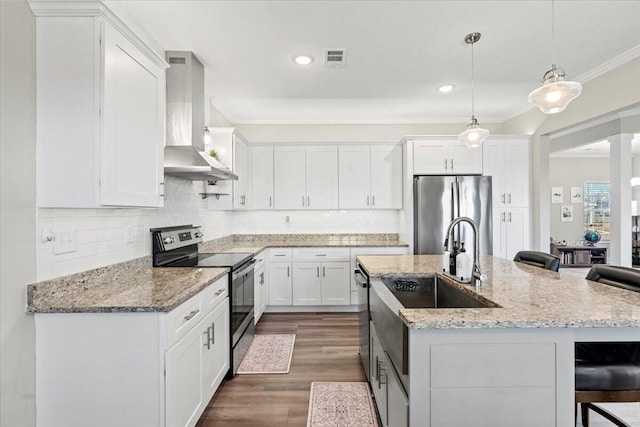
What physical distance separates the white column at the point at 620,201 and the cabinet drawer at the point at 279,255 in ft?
14.2

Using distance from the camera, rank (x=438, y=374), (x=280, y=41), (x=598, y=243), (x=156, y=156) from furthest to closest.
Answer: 1. (x=598, y=243)
2. (x=280, y=41)
3. (x=156, y=156)
4. (x=438, y=374)

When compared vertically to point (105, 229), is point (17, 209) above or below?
above

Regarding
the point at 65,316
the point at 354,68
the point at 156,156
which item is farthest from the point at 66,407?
the point at 354,68

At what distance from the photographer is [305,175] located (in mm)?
4738

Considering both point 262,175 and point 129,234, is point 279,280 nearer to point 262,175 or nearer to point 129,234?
point 262,175

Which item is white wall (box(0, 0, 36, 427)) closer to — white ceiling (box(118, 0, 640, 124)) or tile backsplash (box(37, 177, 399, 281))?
tile backsplash (box(37, 177, 399, 281))

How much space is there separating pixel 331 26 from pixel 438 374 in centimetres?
237

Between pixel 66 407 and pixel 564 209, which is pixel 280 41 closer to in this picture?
pixel 66 407

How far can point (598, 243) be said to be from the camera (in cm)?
816

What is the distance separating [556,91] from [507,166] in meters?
2.74

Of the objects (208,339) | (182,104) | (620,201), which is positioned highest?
(182,104)

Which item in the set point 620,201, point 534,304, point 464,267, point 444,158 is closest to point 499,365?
point 534,304

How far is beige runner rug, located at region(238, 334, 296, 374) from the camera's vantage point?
2.83m

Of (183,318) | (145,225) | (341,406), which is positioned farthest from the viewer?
(145,225)
